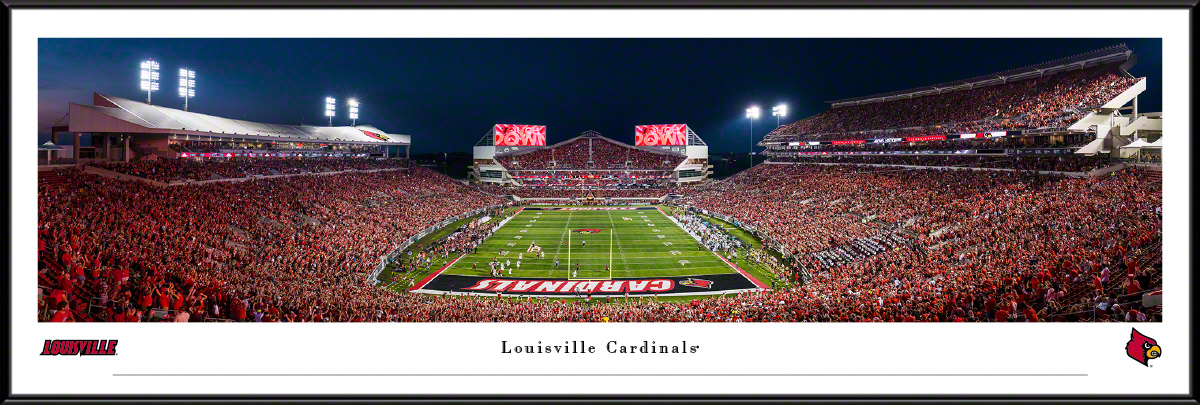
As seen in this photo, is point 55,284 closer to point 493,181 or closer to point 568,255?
point 568,255

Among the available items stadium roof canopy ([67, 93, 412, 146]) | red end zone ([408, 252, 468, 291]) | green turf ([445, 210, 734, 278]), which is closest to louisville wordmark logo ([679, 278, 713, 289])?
green turf ([445, 210, 734, 278])

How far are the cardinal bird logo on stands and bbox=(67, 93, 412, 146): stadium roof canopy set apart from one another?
22.7 m

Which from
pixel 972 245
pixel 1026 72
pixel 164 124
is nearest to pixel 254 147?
pixel 164 124

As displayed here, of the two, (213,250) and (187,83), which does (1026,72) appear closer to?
(213,250)

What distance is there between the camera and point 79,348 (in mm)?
3445

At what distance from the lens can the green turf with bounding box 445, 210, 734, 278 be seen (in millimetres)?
18047

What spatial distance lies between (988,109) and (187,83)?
129 feet

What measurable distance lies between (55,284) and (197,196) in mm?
14044

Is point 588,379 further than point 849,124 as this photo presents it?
No

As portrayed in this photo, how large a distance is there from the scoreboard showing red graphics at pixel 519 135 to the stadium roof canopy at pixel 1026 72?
1299 inches

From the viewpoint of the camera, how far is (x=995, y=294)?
25.3 feet

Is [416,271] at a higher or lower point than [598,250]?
lower
